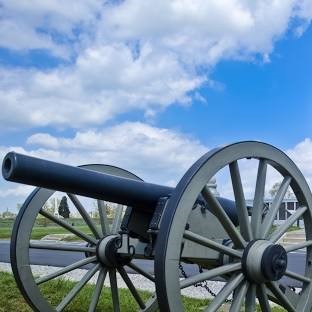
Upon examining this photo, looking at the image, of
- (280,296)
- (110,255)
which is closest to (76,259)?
(110,255)

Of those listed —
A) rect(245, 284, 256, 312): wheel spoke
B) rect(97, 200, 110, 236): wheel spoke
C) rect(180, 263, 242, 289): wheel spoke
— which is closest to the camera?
rect(180, 263, 242, 289): wheel spoke

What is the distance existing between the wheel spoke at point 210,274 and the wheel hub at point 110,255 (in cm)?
158

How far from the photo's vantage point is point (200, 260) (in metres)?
4.73

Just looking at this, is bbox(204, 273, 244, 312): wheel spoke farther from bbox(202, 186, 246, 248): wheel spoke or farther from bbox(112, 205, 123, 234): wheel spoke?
bbox(112, 205, 123, 234): wheel spoke

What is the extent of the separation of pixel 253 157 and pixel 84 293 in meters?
3.82

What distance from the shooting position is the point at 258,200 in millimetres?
4801

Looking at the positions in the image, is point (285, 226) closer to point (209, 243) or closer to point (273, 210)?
point (273, 210)

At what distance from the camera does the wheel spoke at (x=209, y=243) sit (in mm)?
4141

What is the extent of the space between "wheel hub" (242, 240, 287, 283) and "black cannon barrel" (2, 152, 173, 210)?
2.78ft

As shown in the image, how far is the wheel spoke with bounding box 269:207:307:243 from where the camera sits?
4781 mm

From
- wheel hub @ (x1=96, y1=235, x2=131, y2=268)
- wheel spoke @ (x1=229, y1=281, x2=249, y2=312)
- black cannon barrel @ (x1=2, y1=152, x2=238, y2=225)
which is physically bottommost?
wheel spoke @ (x1=229, y1=281, x2=249, y2=312)

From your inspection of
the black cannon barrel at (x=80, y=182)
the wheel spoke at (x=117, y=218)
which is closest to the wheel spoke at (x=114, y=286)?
the wheel spoke at (x=117, y=218)

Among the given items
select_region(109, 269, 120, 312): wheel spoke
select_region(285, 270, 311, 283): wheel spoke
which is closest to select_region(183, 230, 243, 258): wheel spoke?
select_region(285, 270, 311, 283): wheel spoke

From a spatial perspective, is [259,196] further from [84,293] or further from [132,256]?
[84,293]
